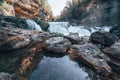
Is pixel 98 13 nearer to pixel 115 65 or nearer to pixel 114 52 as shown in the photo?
pixel 114 52

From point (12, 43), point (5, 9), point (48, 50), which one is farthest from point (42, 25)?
point (12, 43)

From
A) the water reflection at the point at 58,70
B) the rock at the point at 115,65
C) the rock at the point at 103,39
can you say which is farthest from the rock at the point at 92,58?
the rock at the point at 103,39

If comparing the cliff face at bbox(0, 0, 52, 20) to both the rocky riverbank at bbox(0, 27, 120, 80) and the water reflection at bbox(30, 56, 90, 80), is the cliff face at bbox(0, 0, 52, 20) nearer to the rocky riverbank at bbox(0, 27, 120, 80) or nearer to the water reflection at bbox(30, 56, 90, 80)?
the rocky riverbank at bbox(0, 27, 120, 80)

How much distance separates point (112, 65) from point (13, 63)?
17.4ft

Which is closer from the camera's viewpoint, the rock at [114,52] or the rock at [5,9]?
the rock at [114,52]

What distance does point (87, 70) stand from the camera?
961 cm

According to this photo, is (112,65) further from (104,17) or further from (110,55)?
(104,17)

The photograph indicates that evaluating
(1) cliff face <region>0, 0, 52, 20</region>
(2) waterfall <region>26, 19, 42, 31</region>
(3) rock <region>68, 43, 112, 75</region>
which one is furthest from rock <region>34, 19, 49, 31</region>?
(3) rock <region>68, 43, 112, 75</region>

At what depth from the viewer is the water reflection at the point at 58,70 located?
8.52m

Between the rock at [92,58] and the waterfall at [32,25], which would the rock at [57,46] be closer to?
the rock at [92,58]

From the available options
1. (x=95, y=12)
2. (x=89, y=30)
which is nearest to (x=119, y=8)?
(x=95, y=12)

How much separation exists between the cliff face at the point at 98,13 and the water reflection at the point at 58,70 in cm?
3628

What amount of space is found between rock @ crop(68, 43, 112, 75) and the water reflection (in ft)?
1.95

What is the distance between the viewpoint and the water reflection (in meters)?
8.52
